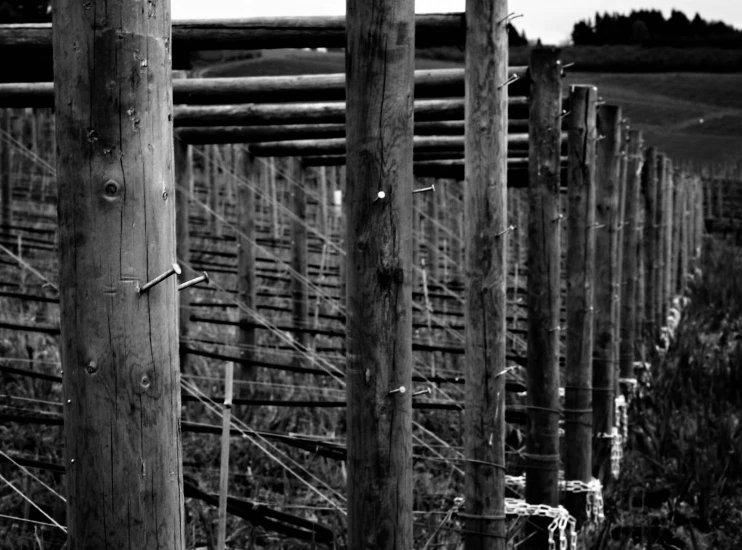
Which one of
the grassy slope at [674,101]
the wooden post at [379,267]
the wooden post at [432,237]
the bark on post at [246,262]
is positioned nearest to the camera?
the wooden post at [379,267]

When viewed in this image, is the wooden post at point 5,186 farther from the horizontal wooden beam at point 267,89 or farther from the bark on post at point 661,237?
the horizontal wooden beam at point 267,89

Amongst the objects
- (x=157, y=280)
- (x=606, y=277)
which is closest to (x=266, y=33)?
(x=157, y=280)

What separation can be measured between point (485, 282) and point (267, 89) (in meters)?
1.68

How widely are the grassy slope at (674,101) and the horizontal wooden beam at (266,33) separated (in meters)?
27.9

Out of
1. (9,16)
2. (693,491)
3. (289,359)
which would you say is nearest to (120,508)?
(693,491)

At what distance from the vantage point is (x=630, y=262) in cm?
1030

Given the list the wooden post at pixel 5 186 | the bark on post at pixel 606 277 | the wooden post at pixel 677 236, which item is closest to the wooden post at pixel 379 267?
the bark on post at pixel 606 277

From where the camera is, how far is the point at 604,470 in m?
7.12

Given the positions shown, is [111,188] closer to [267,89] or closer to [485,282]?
[485,282]

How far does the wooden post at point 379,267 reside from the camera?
329 cm

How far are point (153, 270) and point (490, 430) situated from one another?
2.60m

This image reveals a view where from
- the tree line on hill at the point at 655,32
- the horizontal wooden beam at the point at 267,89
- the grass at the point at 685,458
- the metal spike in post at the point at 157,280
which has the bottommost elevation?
the grass at the point at 685,458

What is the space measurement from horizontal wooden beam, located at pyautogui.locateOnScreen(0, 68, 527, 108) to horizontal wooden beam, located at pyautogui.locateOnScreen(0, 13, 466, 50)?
35 centimetres

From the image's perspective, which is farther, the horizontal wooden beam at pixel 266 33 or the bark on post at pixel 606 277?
the bark on post at pixel 606 277
